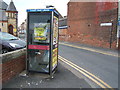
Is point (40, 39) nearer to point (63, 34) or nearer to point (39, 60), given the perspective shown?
point (39, 60)

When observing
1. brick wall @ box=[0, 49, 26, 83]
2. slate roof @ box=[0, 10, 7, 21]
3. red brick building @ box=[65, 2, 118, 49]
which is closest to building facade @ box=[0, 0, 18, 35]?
slate roof @ box=[0, 10, 7, 21]

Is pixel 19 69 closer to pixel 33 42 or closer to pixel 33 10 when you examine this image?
pixel 33 42

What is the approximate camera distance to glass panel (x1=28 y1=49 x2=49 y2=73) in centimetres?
443

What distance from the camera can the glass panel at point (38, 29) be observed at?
14.2ft

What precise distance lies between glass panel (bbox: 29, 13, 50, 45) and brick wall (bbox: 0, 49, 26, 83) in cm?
74

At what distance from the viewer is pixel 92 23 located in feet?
56.7

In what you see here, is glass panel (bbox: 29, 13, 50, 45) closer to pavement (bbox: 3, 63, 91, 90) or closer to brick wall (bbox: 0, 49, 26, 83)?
brick wall (bbox: 0, 49, 26, 83)

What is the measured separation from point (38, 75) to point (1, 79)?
1346 mm

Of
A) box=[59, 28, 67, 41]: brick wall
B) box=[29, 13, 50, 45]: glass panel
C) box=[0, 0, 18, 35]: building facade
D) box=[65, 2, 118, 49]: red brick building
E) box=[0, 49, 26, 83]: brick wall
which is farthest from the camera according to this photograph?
box=[0, 0, 18, 35]: building facade

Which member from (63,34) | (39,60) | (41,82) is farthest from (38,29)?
(63,34)

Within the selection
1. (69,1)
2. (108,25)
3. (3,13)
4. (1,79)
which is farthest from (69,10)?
(3,13)

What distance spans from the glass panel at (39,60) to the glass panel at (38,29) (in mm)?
383

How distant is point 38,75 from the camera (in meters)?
4.42

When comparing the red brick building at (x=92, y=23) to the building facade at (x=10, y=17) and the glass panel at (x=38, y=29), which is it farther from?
the building facade at (x=10, y=17)
